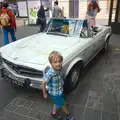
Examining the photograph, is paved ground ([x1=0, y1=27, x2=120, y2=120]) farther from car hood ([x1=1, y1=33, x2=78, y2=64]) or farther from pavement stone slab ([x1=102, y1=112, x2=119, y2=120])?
car hood ([x1=1, y1=33, x2=78, y2=64])

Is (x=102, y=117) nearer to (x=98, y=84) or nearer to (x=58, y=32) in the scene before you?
(x=98, y=84)

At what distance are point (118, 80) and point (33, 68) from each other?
226 centimetres

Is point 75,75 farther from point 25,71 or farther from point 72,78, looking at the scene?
point 25,71

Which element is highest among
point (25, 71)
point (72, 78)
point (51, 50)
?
point (51, 50)

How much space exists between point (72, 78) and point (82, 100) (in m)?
0.50

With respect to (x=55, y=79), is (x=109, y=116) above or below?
below

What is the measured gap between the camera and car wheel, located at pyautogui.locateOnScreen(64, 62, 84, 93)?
337 cm

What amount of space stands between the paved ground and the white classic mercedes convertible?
1.18ft

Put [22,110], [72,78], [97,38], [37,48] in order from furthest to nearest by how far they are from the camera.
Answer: [97,38], [37,48], [72,78], [22,110]

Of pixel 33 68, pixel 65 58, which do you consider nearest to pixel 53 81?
pixel 33 68

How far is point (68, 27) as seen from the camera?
4465mm

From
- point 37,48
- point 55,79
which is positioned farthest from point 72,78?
point 55,79

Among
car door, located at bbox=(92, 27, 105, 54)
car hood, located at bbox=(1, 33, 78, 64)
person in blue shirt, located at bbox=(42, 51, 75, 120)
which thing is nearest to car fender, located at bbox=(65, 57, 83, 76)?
car hood, located at bbox=(1, 33, 78, 64)

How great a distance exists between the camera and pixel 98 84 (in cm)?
395
